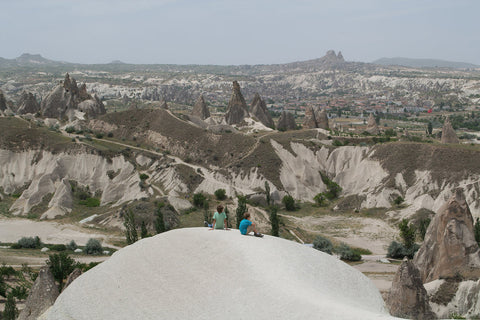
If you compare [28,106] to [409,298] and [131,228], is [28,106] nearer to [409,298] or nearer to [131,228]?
[131,228]

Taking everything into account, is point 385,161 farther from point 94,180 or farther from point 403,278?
point 403,278

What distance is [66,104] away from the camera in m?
116

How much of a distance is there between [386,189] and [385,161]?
7997mm

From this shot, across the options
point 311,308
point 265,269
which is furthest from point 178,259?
point 311,308

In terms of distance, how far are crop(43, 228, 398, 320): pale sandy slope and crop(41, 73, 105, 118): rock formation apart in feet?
326

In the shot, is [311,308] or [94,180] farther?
[94,180]

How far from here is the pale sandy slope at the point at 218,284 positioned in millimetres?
16719

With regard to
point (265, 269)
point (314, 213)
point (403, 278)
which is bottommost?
point (314, 213)

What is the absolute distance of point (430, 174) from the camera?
6775 cm

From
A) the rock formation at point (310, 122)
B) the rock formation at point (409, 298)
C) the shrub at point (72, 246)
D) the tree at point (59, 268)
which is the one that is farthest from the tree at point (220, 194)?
the rock formation at point (310, 122)

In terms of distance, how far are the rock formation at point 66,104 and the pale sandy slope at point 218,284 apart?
9945 cm

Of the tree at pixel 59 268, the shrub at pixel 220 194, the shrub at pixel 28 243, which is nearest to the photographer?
the tree at pixel 59 268

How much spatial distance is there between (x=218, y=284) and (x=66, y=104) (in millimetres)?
107712

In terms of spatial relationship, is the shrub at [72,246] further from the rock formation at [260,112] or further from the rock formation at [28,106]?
the rock formation at [260,112]
